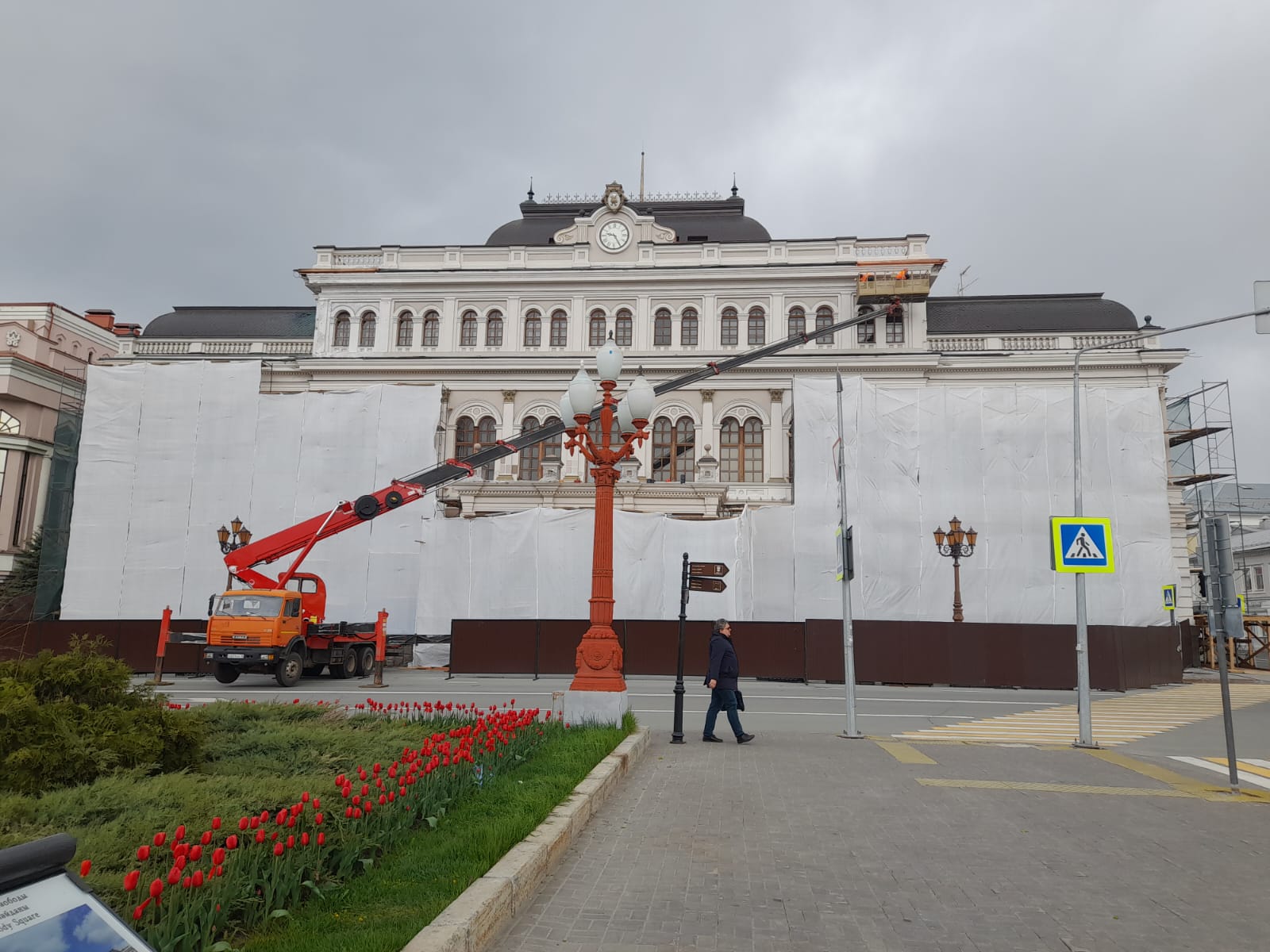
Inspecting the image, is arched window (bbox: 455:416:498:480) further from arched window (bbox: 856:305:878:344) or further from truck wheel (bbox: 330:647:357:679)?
arched window (bbox: 856:305:878:344)

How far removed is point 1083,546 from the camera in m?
13.1

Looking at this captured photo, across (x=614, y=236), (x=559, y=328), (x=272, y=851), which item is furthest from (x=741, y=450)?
(x=272, y=851)

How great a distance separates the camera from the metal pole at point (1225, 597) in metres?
9.91

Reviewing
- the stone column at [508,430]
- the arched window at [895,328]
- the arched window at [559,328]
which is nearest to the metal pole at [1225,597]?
the stone column at [508,430]

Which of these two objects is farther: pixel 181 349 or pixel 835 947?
pixel 181 349

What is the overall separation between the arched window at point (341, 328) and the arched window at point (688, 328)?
16520mm

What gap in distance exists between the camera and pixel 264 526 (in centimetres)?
3069

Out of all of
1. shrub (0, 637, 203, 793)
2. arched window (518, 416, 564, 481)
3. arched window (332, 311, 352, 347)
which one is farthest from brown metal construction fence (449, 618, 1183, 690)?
arched window (332, 311, 352, 347)

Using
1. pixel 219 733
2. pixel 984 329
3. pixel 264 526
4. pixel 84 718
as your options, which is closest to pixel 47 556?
pixel 264 526

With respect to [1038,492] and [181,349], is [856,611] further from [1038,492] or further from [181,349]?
[181,349]

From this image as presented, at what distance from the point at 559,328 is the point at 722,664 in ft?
106

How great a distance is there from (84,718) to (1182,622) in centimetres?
4099

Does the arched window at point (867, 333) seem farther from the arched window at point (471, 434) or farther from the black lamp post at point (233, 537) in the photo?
the black lamp post at point (233, 537)

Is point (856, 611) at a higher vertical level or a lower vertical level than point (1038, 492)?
lower
